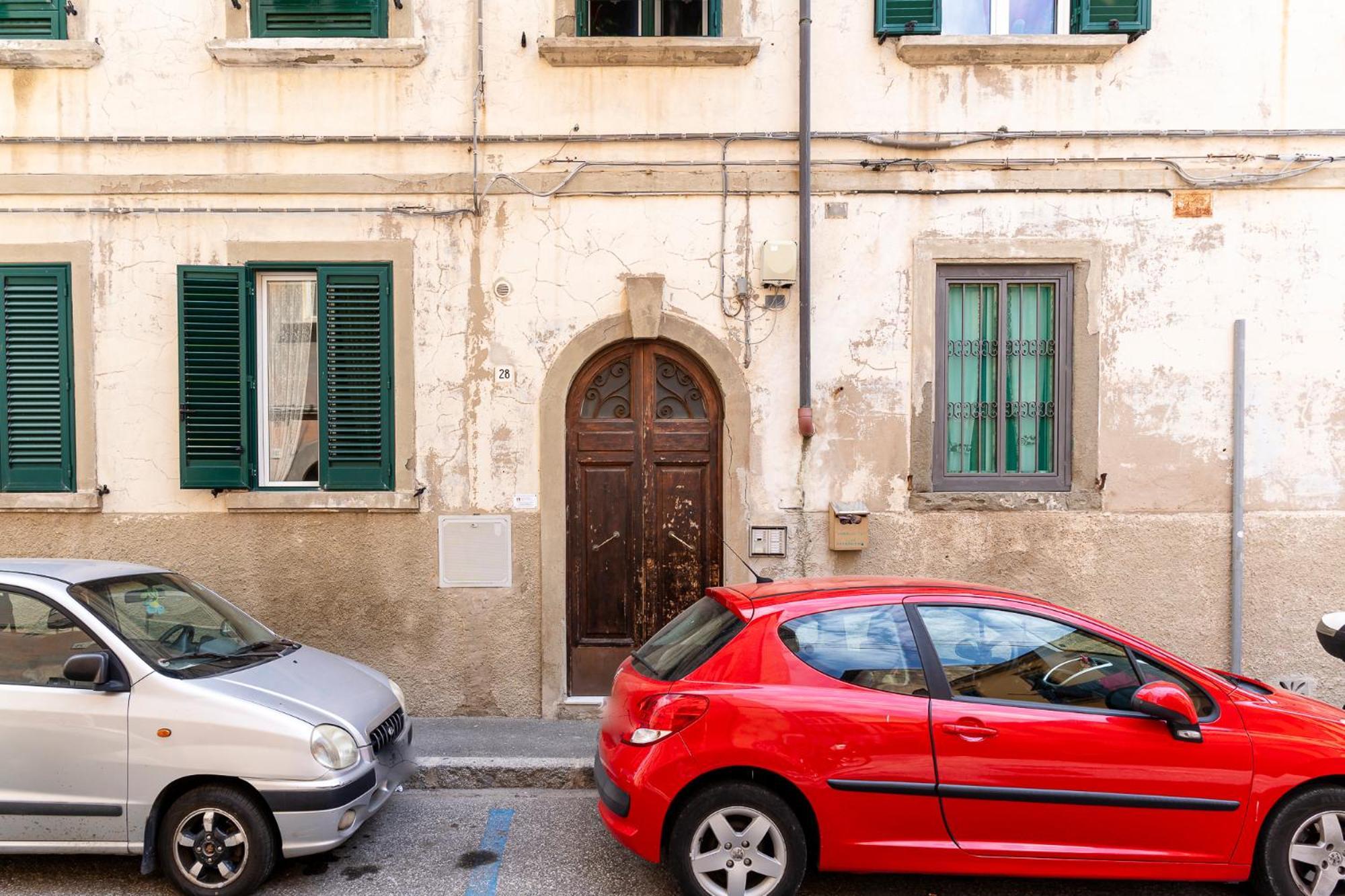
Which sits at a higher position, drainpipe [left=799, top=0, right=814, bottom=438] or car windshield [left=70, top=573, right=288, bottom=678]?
drainpipe [left=799, top=0, right=814, bottom=438]

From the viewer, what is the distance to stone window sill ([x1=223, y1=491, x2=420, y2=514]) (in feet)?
22.5

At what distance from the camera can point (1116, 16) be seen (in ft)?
22.3

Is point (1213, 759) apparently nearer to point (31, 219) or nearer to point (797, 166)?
point (797, 166)

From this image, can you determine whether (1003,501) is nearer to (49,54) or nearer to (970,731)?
(970,731)

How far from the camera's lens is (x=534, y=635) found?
6.93m

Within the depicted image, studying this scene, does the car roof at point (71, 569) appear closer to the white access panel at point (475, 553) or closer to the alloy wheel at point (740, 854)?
the white access panel at point (475, 553)

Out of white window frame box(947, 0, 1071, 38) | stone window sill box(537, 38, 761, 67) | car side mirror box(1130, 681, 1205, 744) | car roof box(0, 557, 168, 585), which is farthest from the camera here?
white window frame box(947, 0, 1071, 38)

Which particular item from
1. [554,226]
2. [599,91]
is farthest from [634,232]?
[599,91]

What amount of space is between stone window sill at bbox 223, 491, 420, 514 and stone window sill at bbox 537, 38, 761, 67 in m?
3.73

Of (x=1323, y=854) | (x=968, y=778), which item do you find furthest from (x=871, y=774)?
(x=1323, y=854)

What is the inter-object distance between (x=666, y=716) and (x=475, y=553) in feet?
11.0

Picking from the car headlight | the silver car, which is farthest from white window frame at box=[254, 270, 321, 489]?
the car headlight

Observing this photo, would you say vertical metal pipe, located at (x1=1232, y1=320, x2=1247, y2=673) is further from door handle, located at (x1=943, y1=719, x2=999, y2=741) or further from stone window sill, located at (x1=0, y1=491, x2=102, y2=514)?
stone window sill, located at (x1=0, y1=491, x2=102, y2=514)

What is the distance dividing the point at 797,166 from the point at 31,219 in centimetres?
622
